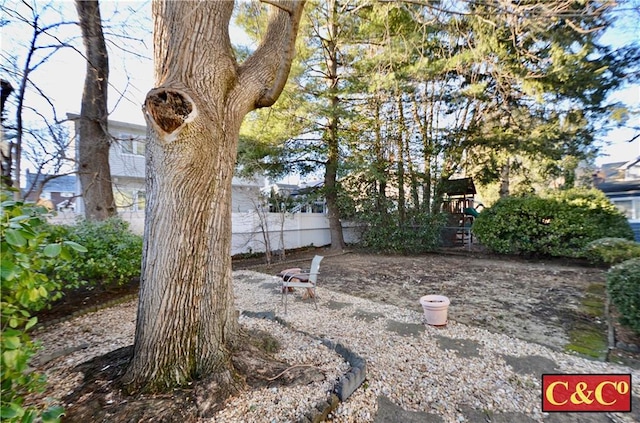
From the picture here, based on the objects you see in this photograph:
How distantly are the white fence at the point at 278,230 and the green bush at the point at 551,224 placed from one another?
4713 mm

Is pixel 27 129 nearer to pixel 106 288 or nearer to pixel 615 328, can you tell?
pixel 106 288

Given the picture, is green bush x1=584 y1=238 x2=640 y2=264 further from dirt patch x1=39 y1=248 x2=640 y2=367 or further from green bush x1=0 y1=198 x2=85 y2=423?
green bush x1=0 y1=198 x2=85 y2=423

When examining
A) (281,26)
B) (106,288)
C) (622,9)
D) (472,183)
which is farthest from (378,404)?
(472,183)

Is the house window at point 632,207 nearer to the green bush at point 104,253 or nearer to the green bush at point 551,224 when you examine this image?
the green bush at point 551,224

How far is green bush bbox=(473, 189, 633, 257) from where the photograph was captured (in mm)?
7270

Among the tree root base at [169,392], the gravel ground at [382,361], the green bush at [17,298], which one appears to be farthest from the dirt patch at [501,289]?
the green bush at [17,298]

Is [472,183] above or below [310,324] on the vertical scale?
above

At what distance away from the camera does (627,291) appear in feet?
10.1

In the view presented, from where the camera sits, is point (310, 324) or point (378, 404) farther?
point (310, 324)

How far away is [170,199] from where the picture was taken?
2047 millimetres

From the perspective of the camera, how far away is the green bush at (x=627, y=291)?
2.99 meters

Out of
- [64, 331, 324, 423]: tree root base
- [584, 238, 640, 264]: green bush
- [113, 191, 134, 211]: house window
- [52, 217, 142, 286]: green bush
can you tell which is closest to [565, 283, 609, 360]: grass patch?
[584, 238, 640, 264]: green bush

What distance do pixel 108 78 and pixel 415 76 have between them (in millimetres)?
7245

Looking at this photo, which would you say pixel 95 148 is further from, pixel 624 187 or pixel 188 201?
pixel 624 187
